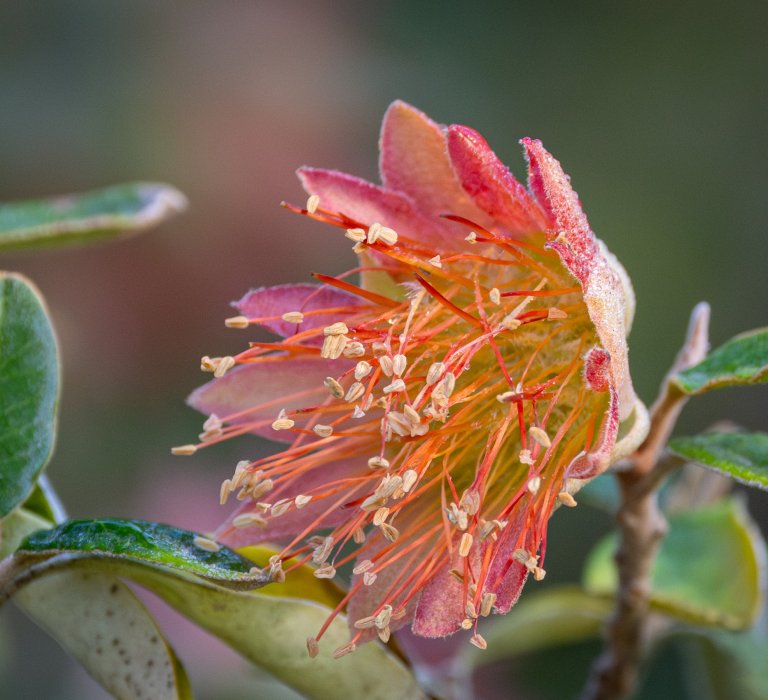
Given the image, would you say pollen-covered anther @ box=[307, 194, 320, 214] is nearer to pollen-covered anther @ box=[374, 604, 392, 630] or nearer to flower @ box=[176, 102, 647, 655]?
flower @ box=[176, 102, 647, 655]

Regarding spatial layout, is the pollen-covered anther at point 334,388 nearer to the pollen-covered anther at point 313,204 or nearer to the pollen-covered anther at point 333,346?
the pollen-covered anther at point 333,346

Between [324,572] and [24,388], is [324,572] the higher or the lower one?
the lower one

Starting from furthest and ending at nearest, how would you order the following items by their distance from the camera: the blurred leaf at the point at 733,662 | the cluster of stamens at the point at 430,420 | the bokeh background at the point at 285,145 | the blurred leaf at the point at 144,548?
the bokeh background at the point at 285,145, the blurred leaf at the point at 733,662, the cluster of stamens at the point at 430,420, the blurred leaf at the point at 144,548

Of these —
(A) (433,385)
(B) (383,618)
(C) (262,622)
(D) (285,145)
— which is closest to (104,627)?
(C) (262,622)

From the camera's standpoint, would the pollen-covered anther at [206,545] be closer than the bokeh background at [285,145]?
Yes

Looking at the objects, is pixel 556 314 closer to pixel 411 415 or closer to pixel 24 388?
pixel 411 415

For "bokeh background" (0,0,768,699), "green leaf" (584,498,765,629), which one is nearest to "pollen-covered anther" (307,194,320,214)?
"green leaf" (584,498,765,629)

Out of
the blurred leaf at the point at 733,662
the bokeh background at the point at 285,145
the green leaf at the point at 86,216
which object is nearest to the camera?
the green leaf at the point at 86,216

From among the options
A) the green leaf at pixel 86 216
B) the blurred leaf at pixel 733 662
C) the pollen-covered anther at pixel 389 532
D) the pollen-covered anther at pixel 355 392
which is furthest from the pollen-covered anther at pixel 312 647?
Result: the blurred leaf at pixel 733 662
